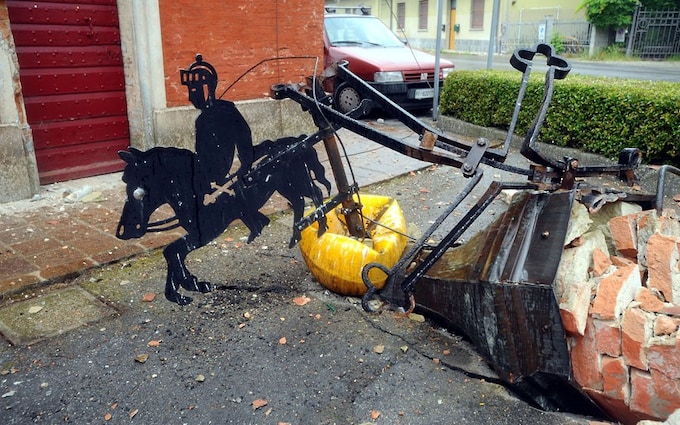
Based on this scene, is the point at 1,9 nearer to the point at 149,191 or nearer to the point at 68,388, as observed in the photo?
the point at 149,191

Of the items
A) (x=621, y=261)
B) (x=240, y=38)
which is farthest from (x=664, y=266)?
(x=240, y=38)

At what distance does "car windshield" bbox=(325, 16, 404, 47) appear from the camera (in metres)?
11.7

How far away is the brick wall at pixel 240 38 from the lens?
22.8 feet

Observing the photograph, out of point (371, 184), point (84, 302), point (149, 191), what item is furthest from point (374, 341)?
point (371, 184)

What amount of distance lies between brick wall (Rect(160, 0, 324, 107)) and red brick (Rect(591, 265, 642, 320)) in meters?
5.72

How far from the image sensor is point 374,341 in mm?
3537

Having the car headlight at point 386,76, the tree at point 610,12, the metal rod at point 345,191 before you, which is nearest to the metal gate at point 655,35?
the tree at point 610,12

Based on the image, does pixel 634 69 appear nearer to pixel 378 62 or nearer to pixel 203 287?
pixel 378 62

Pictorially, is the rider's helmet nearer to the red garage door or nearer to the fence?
the red garage door

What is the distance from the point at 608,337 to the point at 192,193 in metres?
2.33

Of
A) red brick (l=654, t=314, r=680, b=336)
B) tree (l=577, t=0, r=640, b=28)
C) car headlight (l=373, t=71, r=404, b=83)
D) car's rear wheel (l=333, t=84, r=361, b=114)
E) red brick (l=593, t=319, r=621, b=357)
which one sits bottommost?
red brick (l=593, t=319, r=621, b=357)

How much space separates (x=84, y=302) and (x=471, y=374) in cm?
267

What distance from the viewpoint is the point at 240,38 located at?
24.9ft

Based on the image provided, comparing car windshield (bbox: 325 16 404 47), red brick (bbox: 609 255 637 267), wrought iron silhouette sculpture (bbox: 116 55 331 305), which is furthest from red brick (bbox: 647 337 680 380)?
car windshield (bbox: 325 16 404 47)
